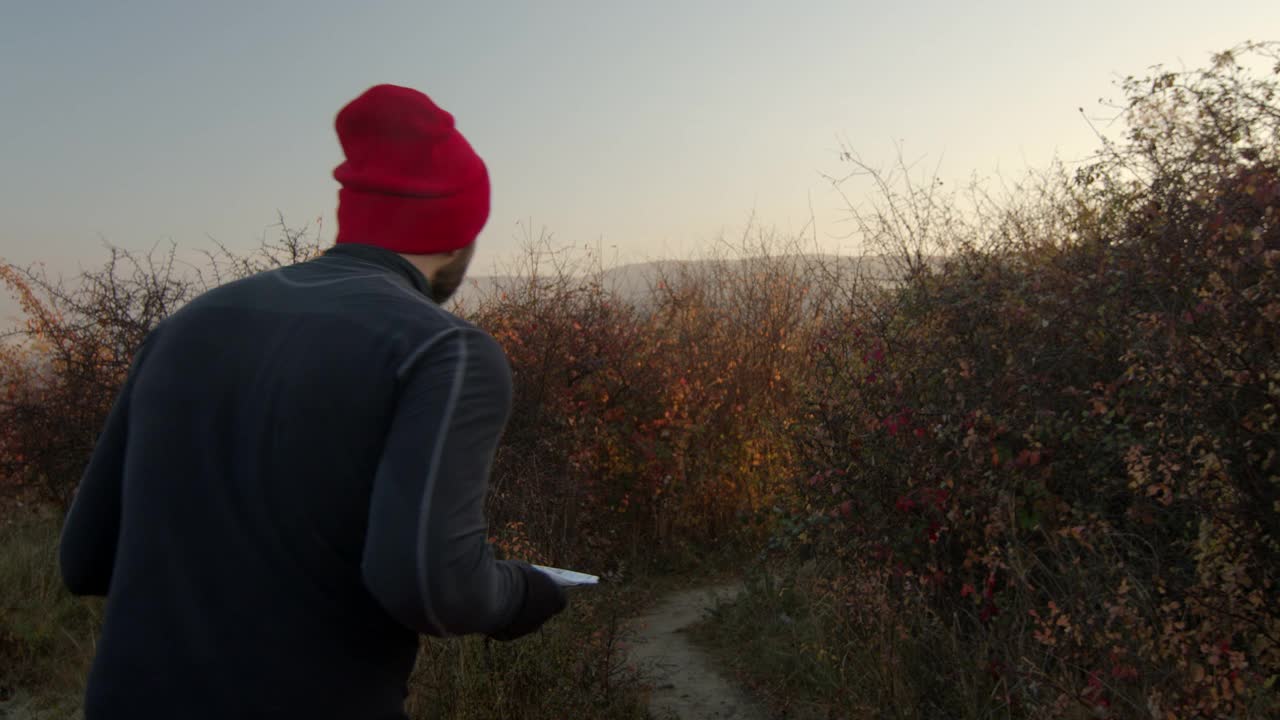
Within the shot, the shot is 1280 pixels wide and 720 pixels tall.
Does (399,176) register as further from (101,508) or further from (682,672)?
(682,672)

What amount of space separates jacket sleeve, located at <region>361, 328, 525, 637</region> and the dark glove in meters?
0.12

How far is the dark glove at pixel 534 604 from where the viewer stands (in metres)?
1.50

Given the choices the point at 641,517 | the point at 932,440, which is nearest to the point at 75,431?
the point at 641,517

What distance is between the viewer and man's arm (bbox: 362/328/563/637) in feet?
4.11

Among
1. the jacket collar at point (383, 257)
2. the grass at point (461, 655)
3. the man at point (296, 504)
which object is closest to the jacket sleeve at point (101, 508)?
the man at point (296, 504)

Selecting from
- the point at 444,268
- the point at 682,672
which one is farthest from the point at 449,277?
the point at 682,672

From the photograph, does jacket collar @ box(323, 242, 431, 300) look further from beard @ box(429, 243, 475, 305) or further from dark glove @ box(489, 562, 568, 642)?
dark glove @ box(489, 562, 568, 642)

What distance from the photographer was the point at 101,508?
4.90 ft

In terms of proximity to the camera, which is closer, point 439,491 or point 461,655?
point 439,491

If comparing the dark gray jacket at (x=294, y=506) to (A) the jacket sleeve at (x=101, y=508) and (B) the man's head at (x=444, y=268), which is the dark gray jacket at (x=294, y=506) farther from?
(B) the man's head at (x=444, y=268)

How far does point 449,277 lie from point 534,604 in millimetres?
584

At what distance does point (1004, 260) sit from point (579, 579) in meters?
4.48

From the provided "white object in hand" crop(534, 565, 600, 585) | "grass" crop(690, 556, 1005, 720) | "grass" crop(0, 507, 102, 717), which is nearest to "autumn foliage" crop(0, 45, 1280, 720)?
"grass" crop(690, 556, 1005, 720)

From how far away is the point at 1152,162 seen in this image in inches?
177
